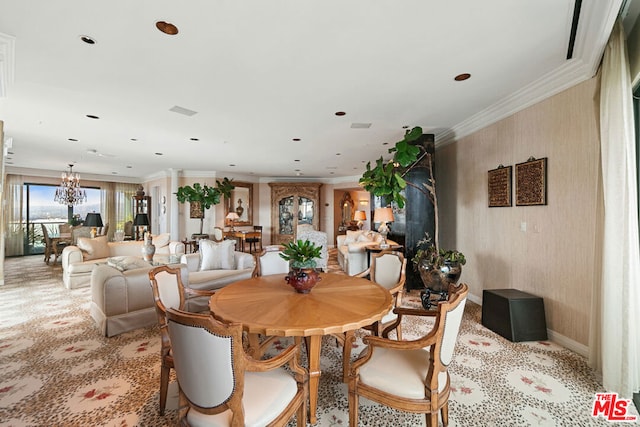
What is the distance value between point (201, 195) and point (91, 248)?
10.7ft

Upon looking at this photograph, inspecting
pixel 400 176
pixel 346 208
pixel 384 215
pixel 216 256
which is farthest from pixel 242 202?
pixel 400 176

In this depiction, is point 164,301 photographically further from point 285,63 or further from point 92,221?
point 92,221

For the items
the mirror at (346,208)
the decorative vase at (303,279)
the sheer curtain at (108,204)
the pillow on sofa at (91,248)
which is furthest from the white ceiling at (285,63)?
the mirror at (346,208)

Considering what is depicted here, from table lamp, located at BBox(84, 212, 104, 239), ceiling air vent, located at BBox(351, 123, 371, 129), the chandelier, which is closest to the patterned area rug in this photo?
ceiling air vent, located at BBox(351, 123, 371, 129)

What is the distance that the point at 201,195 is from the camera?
8.18 metres

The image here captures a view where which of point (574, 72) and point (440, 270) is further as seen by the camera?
point (440, 270)

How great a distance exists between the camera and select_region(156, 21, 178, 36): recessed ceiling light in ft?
6.47

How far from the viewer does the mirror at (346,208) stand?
11.7 metres

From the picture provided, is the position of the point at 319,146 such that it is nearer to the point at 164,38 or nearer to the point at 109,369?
the point at 164,38

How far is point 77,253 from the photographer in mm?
5004

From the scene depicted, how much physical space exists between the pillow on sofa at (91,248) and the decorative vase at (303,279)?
5.38 meters

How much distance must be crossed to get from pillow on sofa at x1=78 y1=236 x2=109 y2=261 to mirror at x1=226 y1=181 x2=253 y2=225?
4.39m

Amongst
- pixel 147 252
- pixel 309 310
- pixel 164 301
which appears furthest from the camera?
pixel 147 252

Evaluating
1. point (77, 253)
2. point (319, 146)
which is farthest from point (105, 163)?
point (319, 146)
